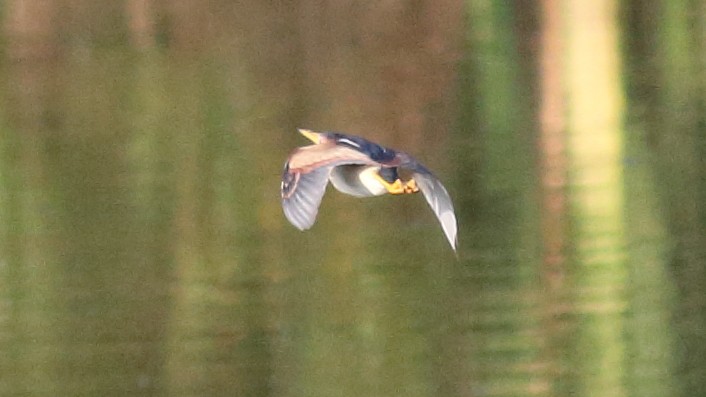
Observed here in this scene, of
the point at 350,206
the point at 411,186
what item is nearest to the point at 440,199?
the point at 411,186

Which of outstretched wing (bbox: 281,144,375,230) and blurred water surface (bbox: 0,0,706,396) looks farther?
blurred water surface (bbox: 0,0,706,396)

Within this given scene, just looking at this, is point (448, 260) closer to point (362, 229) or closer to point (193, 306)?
point (362, 229)

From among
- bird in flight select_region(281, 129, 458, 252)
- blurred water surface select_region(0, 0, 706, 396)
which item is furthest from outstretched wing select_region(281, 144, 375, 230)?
blurred water surface select_region(0, 0, 706, 396)

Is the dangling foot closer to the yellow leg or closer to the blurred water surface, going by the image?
the yellow leg

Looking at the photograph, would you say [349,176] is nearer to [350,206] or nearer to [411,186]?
[411,186]

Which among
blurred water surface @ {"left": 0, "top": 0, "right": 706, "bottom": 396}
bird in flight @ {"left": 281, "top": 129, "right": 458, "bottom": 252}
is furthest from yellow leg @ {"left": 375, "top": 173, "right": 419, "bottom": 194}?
blurred water surface @ {"left": 0, "top": 0, "right": 706, "bottom": 396}

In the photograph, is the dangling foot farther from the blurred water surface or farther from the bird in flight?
the blurred water surface

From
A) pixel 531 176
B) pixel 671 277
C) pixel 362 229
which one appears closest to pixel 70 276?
pixel 362 229
